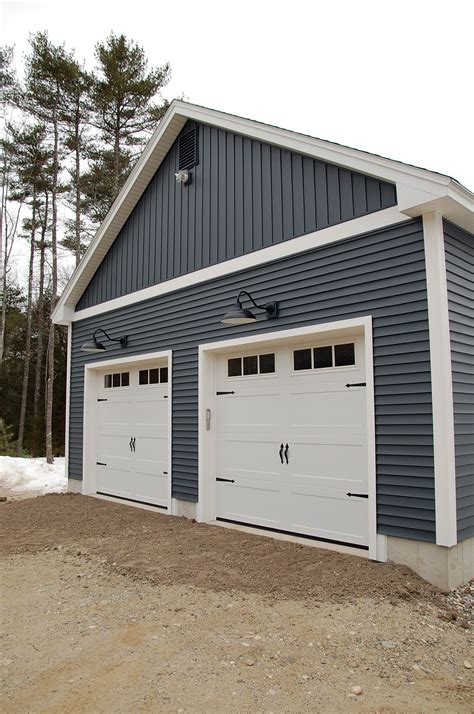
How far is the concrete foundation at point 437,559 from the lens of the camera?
3990 mm

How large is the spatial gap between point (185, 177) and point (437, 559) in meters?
5.52

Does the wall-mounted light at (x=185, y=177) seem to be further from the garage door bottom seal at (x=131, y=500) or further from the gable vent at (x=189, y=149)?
the garage door bottom seal at (x=131, y=500)

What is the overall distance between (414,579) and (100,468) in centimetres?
607

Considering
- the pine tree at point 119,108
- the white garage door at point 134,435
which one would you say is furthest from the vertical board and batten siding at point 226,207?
the pine tree at point 119,108

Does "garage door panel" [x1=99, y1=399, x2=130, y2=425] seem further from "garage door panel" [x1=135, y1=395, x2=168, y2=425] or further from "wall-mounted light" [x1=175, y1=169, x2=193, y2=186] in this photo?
"wall-mounted light" [x1=175, y1=169, x2=193, y2=186]

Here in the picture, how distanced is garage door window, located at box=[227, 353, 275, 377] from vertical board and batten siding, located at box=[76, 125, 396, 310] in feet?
4.18

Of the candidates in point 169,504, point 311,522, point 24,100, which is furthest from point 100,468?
point 24,100

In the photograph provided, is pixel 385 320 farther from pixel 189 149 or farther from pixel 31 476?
pixel 31 476

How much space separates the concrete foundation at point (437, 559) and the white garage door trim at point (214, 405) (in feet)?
0.51

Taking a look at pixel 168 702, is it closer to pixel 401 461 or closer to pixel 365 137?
pixel 401 461

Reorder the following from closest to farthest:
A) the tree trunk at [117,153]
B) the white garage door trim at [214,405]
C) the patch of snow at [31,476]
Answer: the white garage door trim at [214,405] < the patch of snow at [31,476] < the tree trunk at [117,153]

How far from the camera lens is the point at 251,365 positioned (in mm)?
6035

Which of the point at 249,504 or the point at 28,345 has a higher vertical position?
the point at 28,345

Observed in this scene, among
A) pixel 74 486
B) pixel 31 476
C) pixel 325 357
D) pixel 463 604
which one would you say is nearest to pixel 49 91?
pixel 31 476
